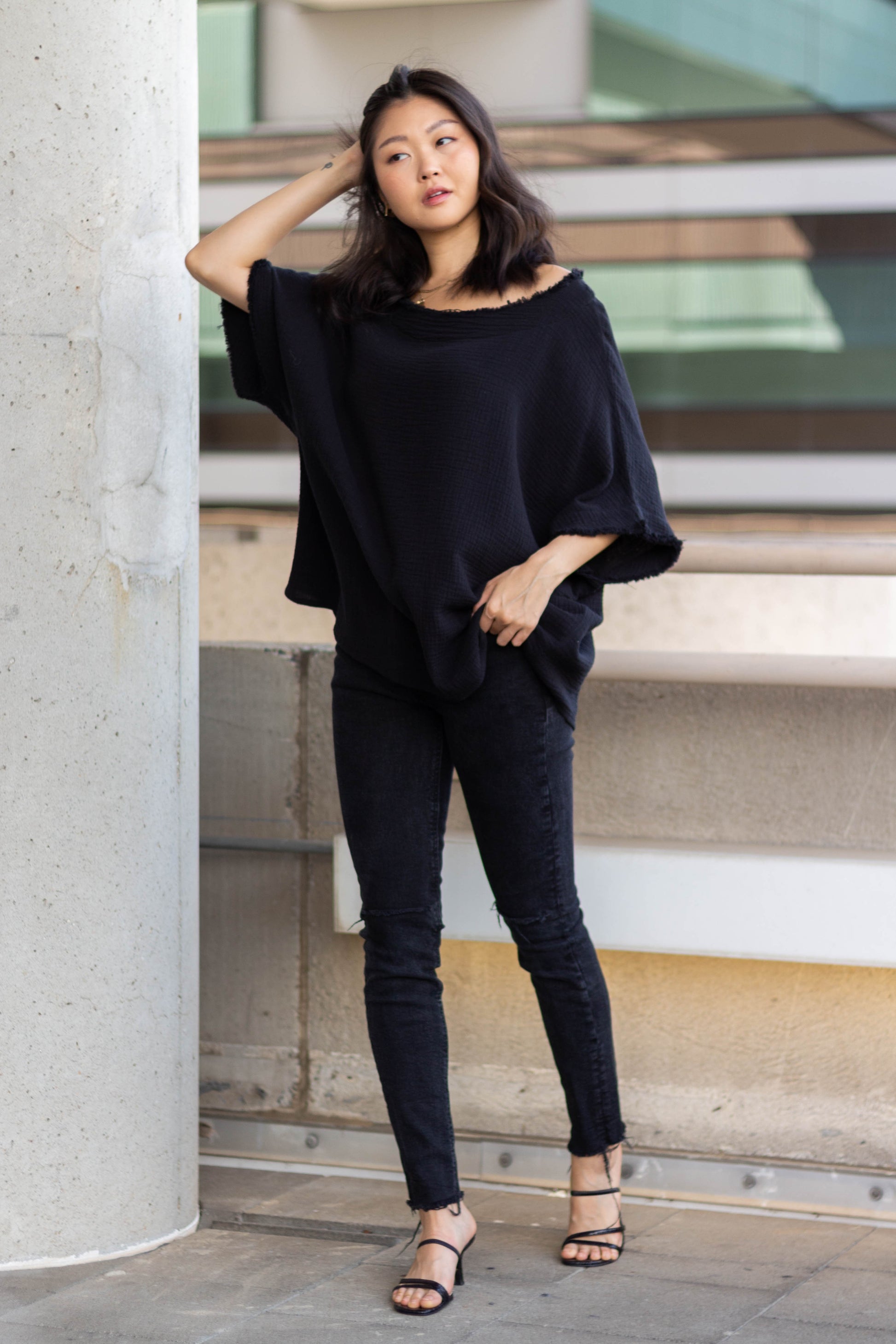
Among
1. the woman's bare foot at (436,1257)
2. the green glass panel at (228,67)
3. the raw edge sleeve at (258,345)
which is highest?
the green glass panel at (228,67)

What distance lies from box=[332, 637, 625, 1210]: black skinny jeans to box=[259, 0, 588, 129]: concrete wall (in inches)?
1273

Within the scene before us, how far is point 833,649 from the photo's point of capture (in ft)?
53.0

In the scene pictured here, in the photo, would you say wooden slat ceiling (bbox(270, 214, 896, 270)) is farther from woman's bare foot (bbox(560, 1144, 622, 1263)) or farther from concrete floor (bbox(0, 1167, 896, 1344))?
woman's bare foot (bbox(560, 1144, 622, 1263))

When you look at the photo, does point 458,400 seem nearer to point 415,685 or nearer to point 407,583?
point 407,583

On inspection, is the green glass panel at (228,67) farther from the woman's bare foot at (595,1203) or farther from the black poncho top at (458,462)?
the woman's bare foot at (595,1203)

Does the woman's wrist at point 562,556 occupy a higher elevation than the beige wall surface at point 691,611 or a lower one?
higher

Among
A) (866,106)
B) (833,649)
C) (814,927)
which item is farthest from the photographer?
(866,106)

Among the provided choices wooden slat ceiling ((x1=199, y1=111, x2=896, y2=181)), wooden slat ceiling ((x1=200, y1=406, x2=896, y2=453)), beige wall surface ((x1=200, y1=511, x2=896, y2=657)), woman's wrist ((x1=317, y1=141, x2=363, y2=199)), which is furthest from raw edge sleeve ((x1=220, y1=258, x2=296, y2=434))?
wooden slat ceiling ((x1=199, y1=111, x2=896, y2=181))

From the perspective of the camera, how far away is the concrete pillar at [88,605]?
2.34 metres

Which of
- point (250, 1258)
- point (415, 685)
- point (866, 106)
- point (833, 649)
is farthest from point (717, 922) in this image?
point (866, 106)

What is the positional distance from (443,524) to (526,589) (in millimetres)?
154

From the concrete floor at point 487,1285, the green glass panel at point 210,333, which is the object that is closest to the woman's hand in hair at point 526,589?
the concrete floor at point 487,1285

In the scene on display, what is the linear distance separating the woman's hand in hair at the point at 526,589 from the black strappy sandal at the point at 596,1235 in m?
0.90

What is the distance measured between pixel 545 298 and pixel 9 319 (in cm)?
85
